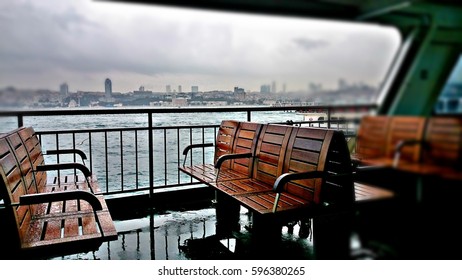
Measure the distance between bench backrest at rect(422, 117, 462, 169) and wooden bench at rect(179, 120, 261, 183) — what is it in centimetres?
150

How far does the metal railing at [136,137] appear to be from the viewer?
2819 millimetres

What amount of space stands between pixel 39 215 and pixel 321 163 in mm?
1453

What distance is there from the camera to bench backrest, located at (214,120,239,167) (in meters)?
2.88

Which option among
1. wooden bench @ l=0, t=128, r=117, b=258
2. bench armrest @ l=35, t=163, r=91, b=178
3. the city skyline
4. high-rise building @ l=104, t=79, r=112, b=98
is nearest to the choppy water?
bench armrest @ l=35, t=163, r=91, b=178

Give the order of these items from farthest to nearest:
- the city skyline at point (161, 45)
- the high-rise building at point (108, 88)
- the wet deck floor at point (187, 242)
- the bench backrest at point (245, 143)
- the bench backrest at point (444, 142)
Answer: the bench backrest at point (245, 143)
the wet deck floor at point (187, 242)
the high-rise building at point (108, 88)
the city skyline at point (161, 45)
the bench backrest at point (444, 142)

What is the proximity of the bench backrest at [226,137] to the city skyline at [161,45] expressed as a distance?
125 cm

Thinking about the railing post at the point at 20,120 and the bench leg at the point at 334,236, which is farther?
the railing post at the point at 20,120

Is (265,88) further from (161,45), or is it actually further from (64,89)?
(64,89)

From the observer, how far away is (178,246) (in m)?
2.30

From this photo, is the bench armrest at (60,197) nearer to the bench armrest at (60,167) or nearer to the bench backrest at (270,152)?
the bench armrest at (60,167)

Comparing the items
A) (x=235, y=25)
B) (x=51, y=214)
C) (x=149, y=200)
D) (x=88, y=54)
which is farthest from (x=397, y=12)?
(x=149, y=200)

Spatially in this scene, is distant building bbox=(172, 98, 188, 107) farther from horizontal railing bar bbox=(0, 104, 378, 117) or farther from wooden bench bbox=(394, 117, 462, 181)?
wooden bench bbox=(394, 117, 462, 181)

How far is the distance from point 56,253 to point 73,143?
165 centimetres

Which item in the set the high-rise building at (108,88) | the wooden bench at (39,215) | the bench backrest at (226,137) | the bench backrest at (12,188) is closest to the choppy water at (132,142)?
the bench backrest at (226,137)
